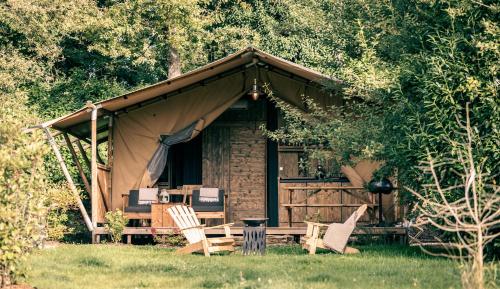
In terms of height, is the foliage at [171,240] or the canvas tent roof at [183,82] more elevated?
the canvas tent roof at [183,82]

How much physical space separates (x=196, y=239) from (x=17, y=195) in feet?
13.3

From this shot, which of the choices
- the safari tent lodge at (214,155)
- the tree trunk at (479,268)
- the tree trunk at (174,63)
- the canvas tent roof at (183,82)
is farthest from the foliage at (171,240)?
the tree trunk at (174,63)

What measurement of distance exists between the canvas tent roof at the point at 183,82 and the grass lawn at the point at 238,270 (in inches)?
117

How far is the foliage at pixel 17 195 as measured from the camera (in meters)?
7.29

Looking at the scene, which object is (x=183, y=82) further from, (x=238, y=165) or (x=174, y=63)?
(x=174, y=63)

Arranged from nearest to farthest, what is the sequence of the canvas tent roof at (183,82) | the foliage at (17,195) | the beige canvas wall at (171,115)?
the foliage at (17,195)
the canvas tent roof at (183,82)
the beige canvas wall at (171,115)

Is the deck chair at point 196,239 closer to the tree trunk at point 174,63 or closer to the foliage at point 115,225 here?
the foliage at point 115,225

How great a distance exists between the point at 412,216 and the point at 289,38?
10.8 meters

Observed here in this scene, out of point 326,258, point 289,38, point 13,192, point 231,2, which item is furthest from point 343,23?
point 13,192

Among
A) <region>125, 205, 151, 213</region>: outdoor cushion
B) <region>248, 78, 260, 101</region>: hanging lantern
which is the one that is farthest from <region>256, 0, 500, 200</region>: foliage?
<region>125, 205, 151, 213</region>: outdoor cushion

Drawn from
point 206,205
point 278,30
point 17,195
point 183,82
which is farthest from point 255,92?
point 278,30

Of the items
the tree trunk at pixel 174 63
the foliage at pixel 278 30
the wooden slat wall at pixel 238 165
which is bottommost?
the wooden slat wall at pixel 238 165

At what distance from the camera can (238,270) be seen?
29.2 ft

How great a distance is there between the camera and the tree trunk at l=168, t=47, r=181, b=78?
21.2 meters
